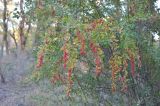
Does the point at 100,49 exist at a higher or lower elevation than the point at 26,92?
higher

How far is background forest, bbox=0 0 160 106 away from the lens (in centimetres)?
477

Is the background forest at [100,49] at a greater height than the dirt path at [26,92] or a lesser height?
greater

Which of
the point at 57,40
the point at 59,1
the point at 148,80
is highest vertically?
the point at 59,1

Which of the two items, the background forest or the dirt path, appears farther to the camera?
the dirt path

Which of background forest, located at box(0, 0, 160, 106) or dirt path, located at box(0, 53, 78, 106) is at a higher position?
background forest, located at box(0, 0, 160, 106)

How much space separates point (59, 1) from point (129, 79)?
145 centimetres

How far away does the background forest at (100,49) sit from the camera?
4773 mm

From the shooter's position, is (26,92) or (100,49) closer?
(100,49)

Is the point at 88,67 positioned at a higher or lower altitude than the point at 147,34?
lower

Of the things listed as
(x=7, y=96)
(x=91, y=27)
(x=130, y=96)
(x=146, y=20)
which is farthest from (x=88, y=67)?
(x=7, y=96)

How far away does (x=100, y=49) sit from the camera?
4.81 meters

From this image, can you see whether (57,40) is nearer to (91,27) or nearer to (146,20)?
(91,27)

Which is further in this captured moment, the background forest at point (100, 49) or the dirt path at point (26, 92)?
the dirt path at point (26, 92)

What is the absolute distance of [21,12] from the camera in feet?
24.8
